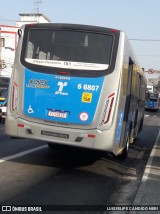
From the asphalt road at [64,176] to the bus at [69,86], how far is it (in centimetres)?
76

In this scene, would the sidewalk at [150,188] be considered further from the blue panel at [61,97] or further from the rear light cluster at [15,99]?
the rear light cluster at [15,99]

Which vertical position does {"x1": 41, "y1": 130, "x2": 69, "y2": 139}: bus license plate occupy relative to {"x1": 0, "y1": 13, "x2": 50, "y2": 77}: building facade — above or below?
below

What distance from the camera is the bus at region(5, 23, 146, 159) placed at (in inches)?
353

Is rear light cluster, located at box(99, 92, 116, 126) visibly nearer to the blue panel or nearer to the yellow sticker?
the blue panel

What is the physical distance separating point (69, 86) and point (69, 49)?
87 cm

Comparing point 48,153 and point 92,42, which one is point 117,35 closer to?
point 92,42

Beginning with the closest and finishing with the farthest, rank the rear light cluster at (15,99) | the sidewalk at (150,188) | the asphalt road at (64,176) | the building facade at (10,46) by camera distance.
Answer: the sidewalk at (150,188)
the asphalt road at (64,176)
the rear light cluster at (15,99)
the building facade at (10,46)

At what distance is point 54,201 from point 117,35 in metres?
3.97

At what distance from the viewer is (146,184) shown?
27.9 ft

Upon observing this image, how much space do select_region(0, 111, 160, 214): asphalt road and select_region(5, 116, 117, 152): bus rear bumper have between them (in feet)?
2.45

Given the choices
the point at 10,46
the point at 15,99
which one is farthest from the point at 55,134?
the point at 10,46

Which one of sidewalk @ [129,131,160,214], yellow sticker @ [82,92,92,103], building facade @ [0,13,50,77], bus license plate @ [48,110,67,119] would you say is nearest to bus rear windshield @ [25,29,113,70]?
yellow sticker @ [82,92,92,103]

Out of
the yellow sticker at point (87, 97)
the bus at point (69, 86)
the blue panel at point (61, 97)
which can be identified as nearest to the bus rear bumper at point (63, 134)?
the bus at point (69, 86)

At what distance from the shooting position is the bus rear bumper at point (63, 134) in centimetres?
895
